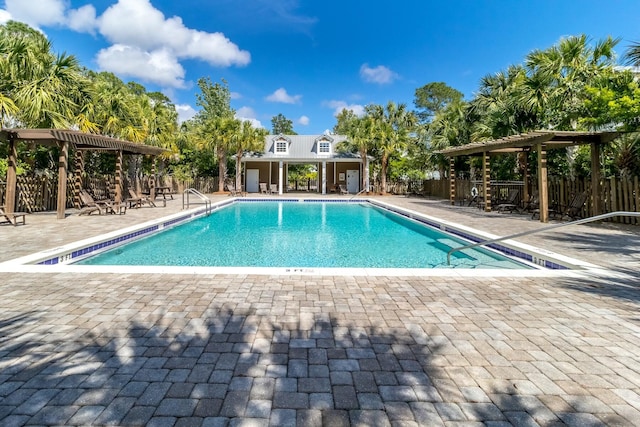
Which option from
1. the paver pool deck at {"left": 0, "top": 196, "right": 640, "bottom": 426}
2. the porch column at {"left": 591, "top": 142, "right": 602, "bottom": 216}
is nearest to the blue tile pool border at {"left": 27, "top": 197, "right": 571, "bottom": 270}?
the paver pool deck at {"left": 0, "top": 196, "right": 640, "bottom": 426}

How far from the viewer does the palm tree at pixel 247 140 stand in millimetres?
24850

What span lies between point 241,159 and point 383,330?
2534 centimetres

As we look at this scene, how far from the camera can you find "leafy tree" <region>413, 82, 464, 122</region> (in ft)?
160

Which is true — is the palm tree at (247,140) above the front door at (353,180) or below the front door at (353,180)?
above

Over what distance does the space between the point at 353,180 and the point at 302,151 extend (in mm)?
5286

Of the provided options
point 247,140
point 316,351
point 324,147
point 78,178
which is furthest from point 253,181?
point 316,351

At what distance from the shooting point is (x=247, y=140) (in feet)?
81.9

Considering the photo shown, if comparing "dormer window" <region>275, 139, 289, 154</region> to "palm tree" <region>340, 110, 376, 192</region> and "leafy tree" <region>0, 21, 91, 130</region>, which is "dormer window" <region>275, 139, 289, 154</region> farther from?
"leafy tree" <region>0, 21, 91, 130</region>

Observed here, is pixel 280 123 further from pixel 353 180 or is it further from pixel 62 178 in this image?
pixel 62 178

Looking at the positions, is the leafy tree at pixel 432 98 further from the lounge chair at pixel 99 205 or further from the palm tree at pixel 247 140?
the lounge chair at pixel 99 205

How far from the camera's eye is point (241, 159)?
2673 cm

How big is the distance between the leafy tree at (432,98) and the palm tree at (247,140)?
103ft

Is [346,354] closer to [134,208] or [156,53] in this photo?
[134,208]

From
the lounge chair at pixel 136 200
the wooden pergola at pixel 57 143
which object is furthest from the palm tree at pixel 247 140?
the wooden pergola at pixel 57 143
